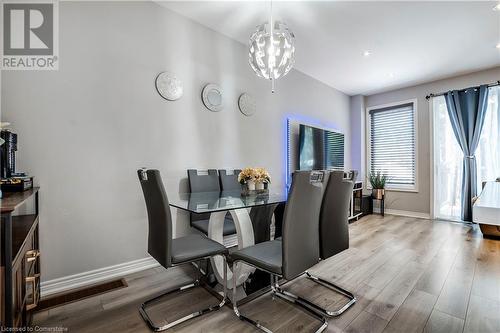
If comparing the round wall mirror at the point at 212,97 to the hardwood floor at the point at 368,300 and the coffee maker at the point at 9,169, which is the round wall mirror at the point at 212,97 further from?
the hardwood floor at the point at 368,300

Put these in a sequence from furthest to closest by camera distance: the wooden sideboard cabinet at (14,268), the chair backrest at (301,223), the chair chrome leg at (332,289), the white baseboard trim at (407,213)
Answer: the white baseboard trim at (407,213)
the chair chrome leg at (332,289)
the chair backrest at (301,223)
the wooden sideboard cabinet at (14,268)

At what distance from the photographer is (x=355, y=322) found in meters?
1.58

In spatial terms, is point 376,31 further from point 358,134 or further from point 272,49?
point 358,134

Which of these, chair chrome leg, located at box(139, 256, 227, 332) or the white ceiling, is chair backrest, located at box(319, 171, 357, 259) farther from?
the white ceiling

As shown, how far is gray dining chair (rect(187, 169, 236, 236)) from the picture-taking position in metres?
2.43

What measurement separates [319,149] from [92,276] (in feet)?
12.2

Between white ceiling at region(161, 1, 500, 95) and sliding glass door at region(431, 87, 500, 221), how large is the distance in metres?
0.77

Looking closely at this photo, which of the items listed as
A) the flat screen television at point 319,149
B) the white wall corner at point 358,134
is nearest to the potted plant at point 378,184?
the white wall corner at point 358,134

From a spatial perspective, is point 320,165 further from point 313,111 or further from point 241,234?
point 241,234

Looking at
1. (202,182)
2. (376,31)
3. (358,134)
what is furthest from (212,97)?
(358,134)

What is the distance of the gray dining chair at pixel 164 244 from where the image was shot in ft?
4.85

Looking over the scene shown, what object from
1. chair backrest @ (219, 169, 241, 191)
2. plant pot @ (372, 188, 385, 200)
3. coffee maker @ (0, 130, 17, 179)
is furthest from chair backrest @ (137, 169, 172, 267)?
plant pot @ (372, 188, 385, 200)

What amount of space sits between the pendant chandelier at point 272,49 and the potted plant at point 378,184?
4.03 m

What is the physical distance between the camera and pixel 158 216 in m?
1.56
